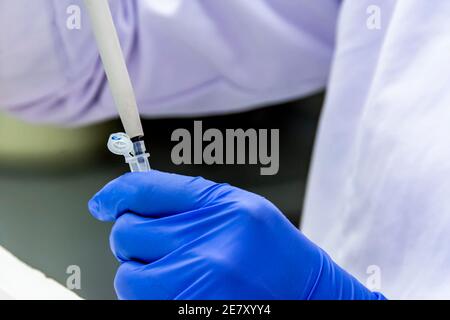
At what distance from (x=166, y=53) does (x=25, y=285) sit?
13.8 inches

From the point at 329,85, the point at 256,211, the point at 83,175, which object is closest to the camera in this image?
the point at 256,211

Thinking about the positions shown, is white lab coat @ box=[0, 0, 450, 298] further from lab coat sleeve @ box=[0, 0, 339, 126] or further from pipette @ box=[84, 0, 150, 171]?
pipette @ box=[84, 0, 150, 171]

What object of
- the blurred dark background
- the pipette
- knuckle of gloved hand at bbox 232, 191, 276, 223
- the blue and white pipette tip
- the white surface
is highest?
the pipette

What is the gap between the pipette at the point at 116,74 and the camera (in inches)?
16.7

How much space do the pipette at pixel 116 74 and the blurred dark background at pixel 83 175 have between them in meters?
0.53

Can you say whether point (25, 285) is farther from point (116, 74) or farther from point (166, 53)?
point (166, 53)

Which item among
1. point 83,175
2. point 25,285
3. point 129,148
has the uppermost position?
point 129,148

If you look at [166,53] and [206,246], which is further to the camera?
[166,53]

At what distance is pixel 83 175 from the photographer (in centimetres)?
101

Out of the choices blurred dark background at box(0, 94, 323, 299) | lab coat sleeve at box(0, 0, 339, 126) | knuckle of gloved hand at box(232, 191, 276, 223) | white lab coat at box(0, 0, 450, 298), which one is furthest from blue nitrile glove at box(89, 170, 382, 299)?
blurred dark background at box(0, 94, 323, 299)

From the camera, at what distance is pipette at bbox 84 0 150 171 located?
1.39 ft

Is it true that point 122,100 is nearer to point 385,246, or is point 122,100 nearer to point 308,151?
point 385,246

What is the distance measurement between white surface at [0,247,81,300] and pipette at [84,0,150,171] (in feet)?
0.38

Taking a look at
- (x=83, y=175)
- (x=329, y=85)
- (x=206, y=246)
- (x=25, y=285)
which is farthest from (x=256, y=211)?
(x=83, y=175)
